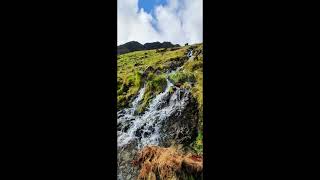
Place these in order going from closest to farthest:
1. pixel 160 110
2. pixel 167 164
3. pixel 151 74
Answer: pixel 167 164 → pixel 160 110 → pixel 151 74

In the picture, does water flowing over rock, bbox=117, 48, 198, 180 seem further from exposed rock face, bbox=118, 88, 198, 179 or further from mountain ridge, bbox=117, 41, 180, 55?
mountain ridge, bbox=117, 41, 180, 55

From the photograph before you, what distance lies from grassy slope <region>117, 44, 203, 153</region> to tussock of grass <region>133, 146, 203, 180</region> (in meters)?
0.62

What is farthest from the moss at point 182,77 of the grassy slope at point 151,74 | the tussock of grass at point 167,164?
the tussock of grass at point 167,164

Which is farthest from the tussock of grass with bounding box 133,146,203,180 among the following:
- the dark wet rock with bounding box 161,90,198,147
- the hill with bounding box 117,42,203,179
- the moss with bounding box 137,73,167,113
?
the moss with bounding box 137,73,167,113

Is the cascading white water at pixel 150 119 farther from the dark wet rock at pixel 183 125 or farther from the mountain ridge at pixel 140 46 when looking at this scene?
the mountain ridge at pixel 140 46

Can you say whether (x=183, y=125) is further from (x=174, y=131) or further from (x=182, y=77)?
(x=182, y=77)

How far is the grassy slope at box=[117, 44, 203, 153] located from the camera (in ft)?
13.7

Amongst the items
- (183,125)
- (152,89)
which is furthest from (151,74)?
(183,125)

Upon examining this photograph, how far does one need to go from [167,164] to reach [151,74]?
1.23 meters

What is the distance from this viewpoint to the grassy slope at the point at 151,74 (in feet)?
13.7

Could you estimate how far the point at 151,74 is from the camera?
4.38 metres
